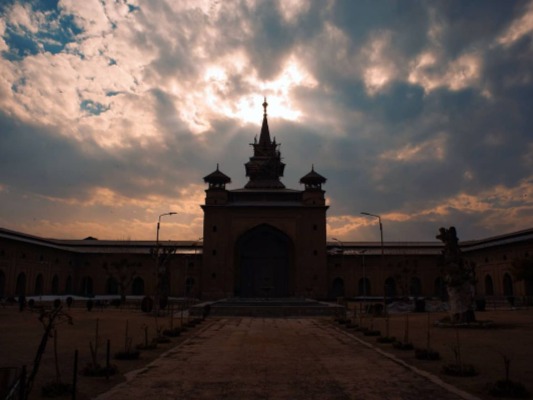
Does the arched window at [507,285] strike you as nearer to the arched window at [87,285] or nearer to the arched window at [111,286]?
the arched window at [111,286]

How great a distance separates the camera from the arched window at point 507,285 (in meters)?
55.7

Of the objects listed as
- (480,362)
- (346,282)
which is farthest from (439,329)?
(346,282)

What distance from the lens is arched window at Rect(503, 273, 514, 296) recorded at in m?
55.7

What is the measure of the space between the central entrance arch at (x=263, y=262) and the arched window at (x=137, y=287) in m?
16.1

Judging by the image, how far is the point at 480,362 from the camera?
14.1 metres

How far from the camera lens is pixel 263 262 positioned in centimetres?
6306

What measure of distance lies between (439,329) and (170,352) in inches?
621

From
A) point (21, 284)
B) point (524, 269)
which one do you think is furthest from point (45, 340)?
point (21, 284)

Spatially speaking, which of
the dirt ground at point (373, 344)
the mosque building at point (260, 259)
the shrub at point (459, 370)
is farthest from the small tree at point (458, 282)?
the mosque building at point (260, 259)

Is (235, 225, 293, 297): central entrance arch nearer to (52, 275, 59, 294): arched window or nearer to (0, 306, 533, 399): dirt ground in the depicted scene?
(52, 275, 59, 294): arched window

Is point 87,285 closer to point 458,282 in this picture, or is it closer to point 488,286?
point 488,286

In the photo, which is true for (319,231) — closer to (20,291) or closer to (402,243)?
(402,243)

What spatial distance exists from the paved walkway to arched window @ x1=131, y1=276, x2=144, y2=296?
168 feet

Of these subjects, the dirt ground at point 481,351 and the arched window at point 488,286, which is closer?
the dirt ground at point 481,351
